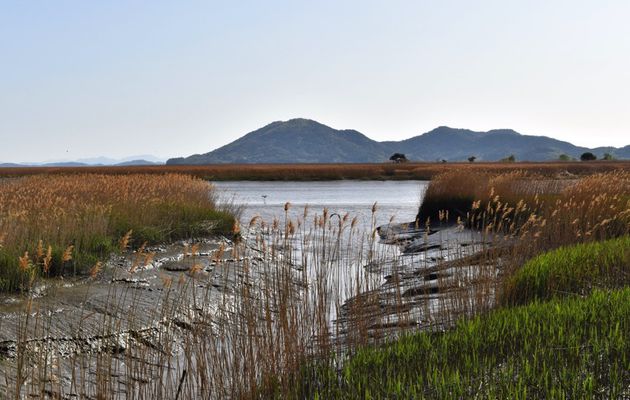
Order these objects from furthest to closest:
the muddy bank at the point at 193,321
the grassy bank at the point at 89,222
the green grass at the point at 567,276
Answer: the grassy bank at the point at 89,222 → the green grass at the point at 567,276 → the muddy bank at the point at 193,321

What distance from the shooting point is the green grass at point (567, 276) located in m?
9.59

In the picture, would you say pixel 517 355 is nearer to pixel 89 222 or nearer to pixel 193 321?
pixel 193 321

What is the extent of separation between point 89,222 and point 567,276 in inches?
370

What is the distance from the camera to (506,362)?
6.42 metres

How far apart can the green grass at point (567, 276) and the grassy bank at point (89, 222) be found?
5581 mm

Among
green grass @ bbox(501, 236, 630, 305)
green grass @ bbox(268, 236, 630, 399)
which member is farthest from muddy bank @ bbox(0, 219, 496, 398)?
green grass @ bbox(268, 236, 630, 399)

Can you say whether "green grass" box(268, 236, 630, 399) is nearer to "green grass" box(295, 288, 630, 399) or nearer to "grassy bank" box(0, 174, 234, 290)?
"green grass" box(295, 288, 630, 399)

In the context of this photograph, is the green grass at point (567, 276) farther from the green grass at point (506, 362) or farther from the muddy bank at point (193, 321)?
the green grass at point (506, 362)

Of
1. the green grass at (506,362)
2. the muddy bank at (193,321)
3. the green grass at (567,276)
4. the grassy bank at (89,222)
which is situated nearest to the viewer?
the green grass at (506,362)

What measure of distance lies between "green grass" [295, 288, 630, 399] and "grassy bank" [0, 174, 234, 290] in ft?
13.2

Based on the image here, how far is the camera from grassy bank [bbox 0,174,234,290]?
11336 mm

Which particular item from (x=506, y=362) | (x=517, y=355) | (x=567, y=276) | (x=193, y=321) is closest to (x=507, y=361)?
(x=506, y=362)

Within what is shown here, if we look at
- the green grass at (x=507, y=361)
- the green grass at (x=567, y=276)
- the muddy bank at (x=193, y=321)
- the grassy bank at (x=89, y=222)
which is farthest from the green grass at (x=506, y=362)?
the grassy bank at (x=89, y=222)

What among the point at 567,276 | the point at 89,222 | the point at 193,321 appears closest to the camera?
the point at 567,276
